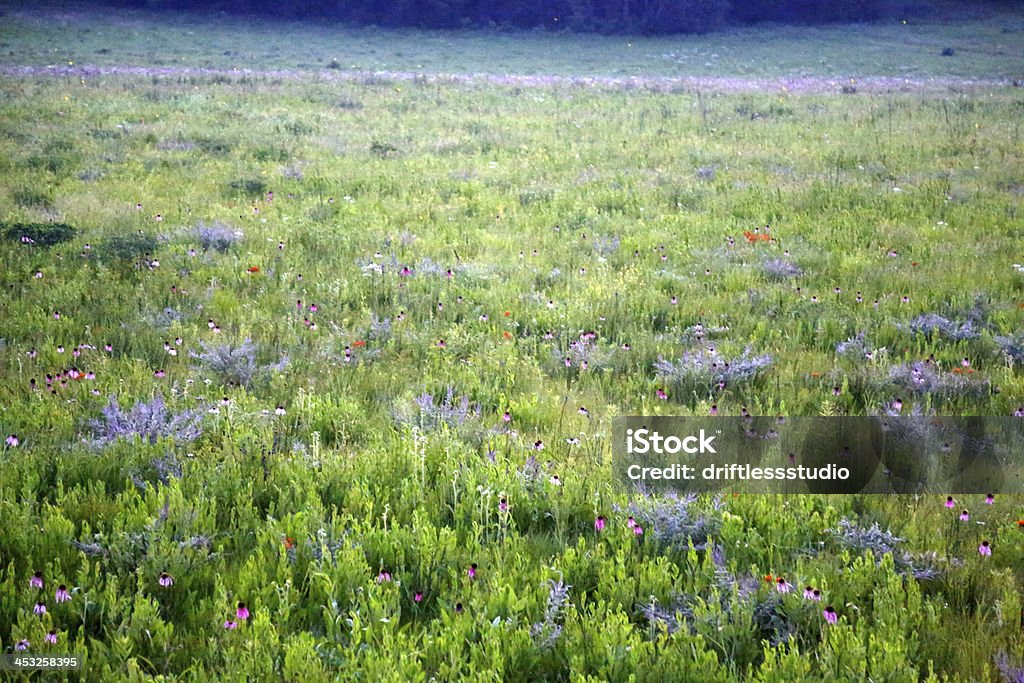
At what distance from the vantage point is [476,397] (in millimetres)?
5609

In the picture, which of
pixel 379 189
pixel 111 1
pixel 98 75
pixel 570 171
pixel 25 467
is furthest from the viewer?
pixel 111 1

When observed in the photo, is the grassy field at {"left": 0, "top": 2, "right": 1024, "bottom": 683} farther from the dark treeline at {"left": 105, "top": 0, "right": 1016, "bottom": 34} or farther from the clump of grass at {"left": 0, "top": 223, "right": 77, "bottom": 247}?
the dark treeline at {"left": 105, "top": 0, "right": 1016, "bottom": 34}

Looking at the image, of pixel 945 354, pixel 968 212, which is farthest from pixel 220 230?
pixel 968 212

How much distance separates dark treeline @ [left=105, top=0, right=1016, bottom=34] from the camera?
64250 millimetres

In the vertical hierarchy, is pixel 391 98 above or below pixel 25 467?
above

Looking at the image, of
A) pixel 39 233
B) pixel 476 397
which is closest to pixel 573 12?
pixel 39 233

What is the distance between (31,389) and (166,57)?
138 ft

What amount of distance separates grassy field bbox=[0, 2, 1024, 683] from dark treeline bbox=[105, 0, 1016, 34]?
53.4 meters

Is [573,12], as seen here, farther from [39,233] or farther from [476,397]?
[476,397]

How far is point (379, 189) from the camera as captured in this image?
42.4 ft

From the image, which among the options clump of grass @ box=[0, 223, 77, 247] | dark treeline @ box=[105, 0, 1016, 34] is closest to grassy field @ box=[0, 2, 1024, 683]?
clump of grass @ box=[0, 223, 77, 247]

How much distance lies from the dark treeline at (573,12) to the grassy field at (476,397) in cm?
5335

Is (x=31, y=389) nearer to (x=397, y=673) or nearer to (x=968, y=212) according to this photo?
(x=397, y=673)

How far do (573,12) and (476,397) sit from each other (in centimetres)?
6594
